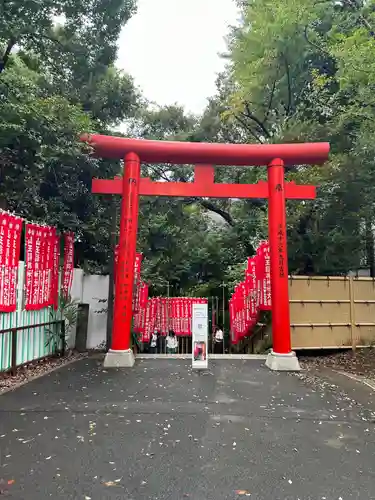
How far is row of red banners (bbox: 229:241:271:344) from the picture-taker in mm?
9088

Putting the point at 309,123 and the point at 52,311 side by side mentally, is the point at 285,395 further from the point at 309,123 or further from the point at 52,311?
the point at 309,123

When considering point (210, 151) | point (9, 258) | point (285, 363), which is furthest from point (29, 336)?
point (210, 151)

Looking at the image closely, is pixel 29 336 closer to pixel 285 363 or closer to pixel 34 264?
pixel 34 264

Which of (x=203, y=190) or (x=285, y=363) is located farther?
(x=203, y=190)

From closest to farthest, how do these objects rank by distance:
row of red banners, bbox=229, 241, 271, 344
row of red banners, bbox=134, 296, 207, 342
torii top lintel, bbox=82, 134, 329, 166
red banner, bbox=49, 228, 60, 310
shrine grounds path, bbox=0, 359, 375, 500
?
shrine grounds path, bbox=0, 359, 375, 500 < torii top lintel, bbox=82, 134, 329, 166 < red banner, bbox=49, 228, 60, 310 < row of red banners, bbox=229, 241, 271, 344 < row of red banners, bbox=134, 296, 207, 342

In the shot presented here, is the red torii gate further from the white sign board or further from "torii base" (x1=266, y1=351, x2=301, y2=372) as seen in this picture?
the white sign board

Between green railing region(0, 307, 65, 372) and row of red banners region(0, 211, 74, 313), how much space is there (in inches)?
8.6

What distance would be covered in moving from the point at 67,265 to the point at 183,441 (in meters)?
6.12

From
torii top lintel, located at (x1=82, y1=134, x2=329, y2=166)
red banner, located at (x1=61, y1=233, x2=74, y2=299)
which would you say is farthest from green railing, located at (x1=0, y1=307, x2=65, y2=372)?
torii top lintel, located at (x1=82, y1=134, x2=329, y2=166)

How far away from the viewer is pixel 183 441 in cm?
369

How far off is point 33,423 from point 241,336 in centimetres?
962

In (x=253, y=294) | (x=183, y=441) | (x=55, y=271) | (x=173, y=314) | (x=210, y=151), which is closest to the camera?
(x=183, y=441)

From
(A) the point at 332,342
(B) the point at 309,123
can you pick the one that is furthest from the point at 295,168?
(A) the point at 332,342

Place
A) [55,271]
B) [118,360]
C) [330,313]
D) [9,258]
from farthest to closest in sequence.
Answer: [330,313], [55,271], [118,360], [9,258]
